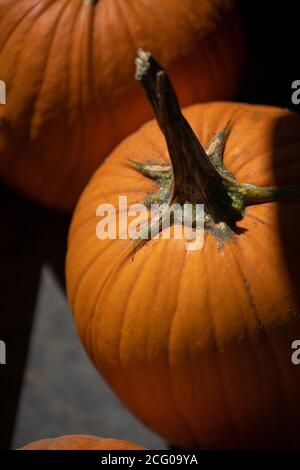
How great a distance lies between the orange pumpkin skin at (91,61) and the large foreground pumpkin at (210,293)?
0.24 m

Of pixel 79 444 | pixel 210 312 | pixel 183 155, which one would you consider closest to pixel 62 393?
pixel 79 444

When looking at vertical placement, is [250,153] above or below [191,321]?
above

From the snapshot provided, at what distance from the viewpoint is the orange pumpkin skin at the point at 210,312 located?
975mm

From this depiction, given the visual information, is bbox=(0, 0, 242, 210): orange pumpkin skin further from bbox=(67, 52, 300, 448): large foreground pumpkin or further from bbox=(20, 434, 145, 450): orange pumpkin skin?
bbox=(20, 434, 145, 450): orange pumpkin skin

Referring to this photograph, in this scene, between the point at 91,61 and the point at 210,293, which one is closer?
the point at 210,293

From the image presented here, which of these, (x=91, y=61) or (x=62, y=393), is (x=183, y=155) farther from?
(x=62, y=393)

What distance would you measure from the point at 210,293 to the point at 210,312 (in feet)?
0.09

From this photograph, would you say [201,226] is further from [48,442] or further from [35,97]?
→ [35,97]

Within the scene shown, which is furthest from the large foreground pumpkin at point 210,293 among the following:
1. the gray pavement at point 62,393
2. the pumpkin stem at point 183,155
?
the gray pavement at point 62,393

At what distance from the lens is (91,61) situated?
130 cm

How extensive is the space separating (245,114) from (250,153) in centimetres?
12

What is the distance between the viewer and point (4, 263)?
1.52 meters

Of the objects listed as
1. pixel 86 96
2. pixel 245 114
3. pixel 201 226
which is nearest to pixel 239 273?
pixel 201 226
